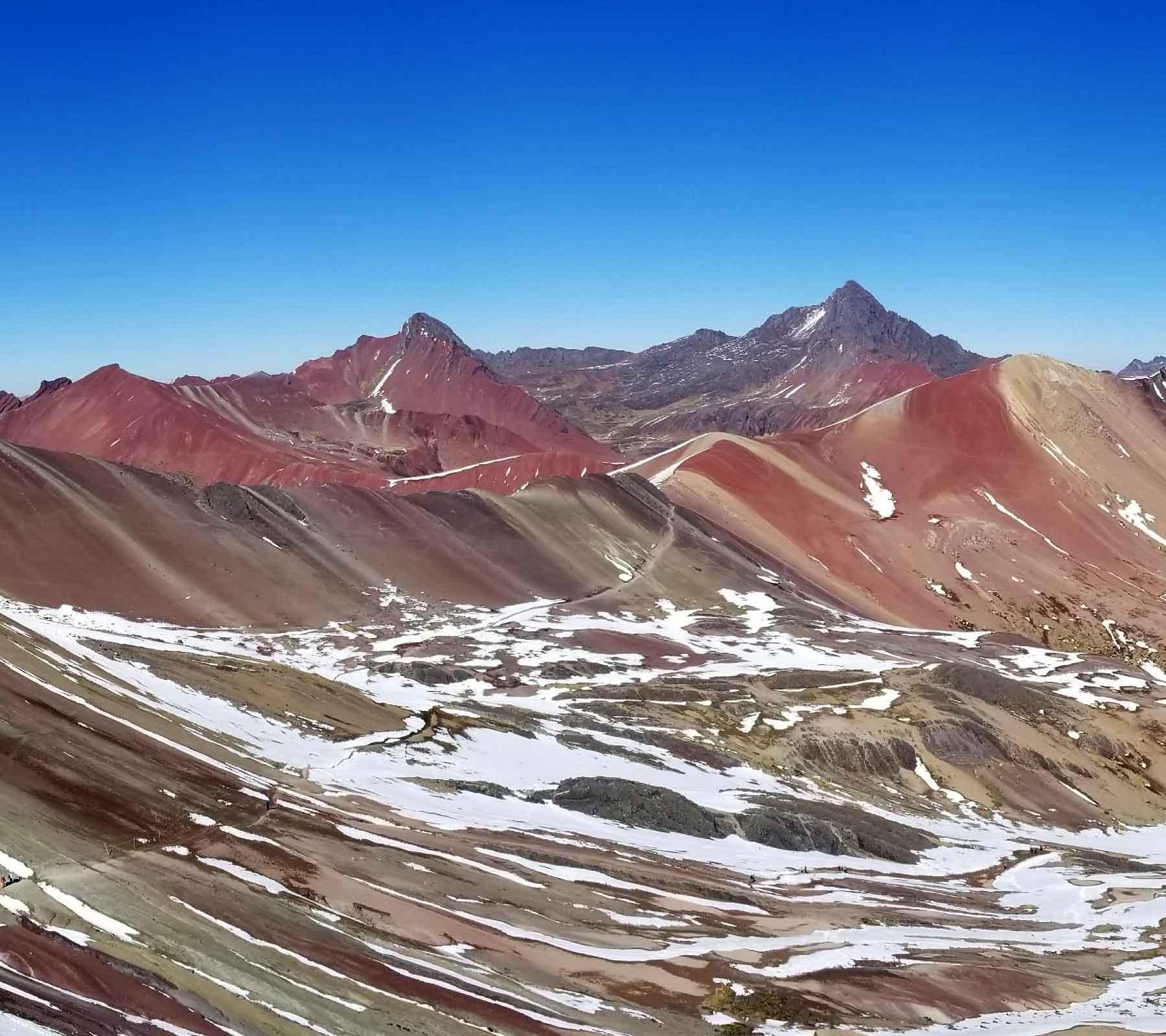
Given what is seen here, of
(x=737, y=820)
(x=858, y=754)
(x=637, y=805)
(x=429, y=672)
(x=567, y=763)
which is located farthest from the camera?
(x=429, y=672)

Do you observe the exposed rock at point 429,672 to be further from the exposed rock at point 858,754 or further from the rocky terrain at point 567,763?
the exposed rock at point 858,754

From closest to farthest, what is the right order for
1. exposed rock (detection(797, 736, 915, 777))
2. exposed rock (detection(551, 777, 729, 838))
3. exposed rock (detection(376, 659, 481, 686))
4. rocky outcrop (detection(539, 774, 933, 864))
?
exposed rock (detection(551, 777, 729, 838)) → rocky outcrop (detection(539, 774, 933, 864)) → exposed rock (detection(797, 736, 915, 777)) → exposed rock (detection(376, 659, 481, 686))

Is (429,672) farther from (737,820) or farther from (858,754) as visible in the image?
(858,754)

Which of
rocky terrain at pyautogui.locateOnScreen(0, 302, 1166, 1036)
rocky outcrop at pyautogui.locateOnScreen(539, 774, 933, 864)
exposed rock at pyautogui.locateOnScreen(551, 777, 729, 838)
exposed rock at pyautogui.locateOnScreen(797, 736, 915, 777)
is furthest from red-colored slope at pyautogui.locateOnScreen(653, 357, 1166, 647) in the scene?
exposed rock at pyautogui.locateOnScreen(551, 777, 729, 838)

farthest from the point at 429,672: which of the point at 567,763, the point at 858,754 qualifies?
the point at 858,754

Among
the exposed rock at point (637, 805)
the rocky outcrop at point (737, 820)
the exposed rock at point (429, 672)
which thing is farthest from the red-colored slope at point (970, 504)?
the exposed rock at point (637, 805)

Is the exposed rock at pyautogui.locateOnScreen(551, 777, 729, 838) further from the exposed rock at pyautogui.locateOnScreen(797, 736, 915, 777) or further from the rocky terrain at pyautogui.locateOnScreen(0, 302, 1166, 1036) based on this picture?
the exposed rock at pyautogui.locateOnScreen(797, 736, 915, 777)
